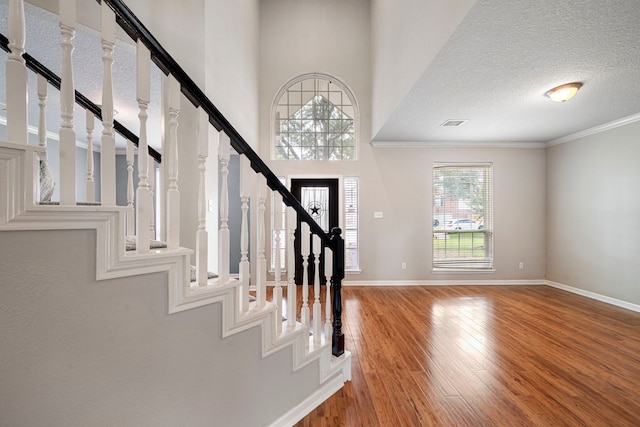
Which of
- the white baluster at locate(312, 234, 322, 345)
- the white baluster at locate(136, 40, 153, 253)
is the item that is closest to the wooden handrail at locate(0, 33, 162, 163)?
the white baluster at locate(136, 40, 153, 253)

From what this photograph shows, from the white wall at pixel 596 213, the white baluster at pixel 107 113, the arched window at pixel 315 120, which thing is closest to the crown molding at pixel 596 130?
the white wall at pixel 596 213

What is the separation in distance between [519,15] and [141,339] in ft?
8.61

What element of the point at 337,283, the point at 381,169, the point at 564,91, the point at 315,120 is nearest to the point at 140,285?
the point at 337,283

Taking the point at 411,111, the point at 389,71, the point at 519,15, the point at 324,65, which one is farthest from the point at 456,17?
the point at 324,65

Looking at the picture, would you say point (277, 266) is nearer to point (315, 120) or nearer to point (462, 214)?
point (315, 120)

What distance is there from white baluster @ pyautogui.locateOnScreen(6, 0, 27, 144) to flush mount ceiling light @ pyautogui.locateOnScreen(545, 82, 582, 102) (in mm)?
3791

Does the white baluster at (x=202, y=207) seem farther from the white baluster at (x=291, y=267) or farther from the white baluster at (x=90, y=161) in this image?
the white baluster at (x=90, y=161)

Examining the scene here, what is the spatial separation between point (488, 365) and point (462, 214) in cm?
331

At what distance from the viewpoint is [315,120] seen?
17.0ft

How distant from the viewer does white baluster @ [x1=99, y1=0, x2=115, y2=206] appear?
36.7 inches

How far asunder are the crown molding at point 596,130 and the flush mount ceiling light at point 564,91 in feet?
5.86

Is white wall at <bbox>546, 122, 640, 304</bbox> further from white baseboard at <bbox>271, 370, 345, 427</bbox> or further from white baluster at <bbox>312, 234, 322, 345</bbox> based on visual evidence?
white baluster at <bbox>312, 234, 322, 345</bbox>

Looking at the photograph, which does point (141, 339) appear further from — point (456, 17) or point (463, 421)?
point (456, 17)

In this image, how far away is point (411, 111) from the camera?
11.4ft
